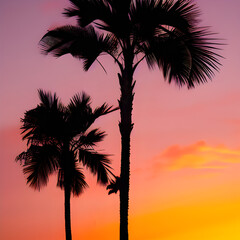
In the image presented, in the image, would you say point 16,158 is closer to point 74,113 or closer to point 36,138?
point 36,138

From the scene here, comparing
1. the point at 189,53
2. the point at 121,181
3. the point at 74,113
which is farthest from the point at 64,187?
the point at 189,53

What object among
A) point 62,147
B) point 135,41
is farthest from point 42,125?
point 135,41

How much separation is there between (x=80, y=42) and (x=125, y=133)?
3.30 metres

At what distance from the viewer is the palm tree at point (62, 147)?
19828 mm

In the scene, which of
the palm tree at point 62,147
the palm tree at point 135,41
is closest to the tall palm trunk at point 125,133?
the palm tree at point 135,41

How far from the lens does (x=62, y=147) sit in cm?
2033

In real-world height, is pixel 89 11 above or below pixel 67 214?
above

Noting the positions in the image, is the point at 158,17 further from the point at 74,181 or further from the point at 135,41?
the point at 74,181

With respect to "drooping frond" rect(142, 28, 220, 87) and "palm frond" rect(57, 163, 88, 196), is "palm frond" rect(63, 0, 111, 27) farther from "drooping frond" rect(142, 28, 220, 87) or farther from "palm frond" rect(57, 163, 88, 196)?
"palm frond" rect(57, 163, 88, 196)

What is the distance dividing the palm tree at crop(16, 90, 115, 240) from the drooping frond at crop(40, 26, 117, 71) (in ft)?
15.9

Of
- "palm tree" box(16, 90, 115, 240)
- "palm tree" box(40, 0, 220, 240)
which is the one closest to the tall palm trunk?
"palm tree" box(40, 0, 220, 240)

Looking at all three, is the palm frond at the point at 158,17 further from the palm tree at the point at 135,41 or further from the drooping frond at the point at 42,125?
the drooping frond at the point at 42,125

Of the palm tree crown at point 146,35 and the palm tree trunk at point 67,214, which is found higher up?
the palm tree crown at point 146,35

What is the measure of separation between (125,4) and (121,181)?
513 cm
